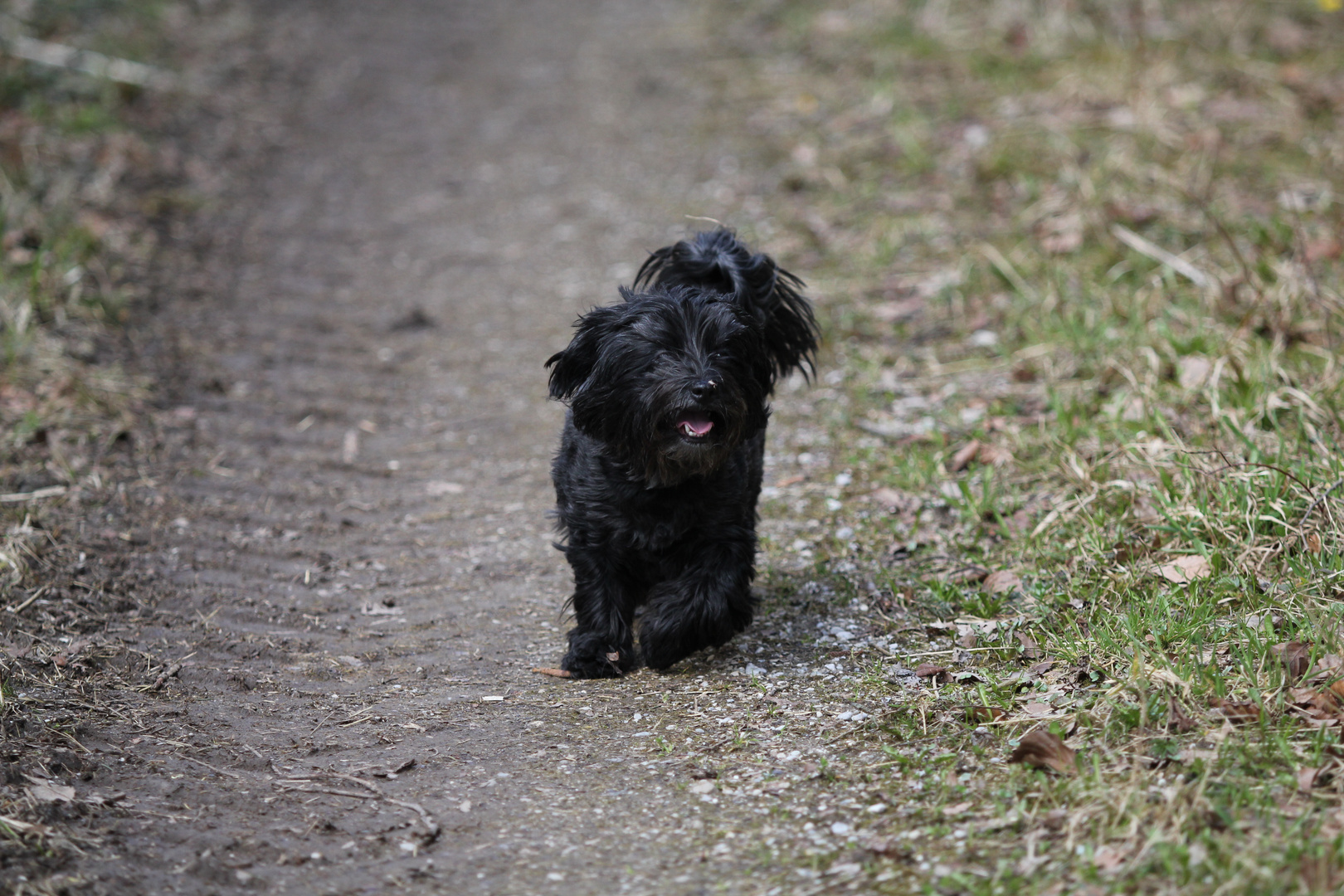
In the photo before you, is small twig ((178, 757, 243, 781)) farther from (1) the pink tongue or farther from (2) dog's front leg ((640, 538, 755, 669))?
(1) the pink tongue

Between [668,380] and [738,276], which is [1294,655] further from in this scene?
[738,276]

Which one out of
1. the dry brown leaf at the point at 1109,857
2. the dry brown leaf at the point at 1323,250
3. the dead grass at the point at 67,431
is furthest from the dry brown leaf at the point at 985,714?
the dry brown leaf at the point at 1323,250

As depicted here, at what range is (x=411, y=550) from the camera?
509 centimetres

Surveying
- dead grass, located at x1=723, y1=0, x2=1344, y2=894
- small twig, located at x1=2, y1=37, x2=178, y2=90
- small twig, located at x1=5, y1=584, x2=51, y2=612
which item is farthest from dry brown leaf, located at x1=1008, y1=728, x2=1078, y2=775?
small twig, located at x1=2, y1=37, x2=178, y2=90

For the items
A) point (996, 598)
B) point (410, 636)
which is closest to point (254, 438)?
point (410, 636)

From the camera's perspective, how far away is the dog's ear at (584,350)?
12.8ft

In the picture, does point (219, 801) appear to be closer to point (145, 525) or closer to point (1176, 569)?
point (145, 525)

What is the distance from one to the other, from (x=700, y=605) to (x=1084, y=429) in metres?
2.15

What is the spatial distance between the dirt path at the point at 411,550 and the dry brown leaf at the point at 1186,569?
4.44 feet

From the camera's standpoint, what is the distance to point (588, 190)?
9.39 m

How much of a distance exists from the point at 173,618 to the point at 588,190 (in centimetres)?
582

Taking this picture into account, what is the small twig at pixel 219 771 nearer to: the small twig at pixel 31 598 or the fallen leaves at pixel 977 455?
the small twig at pixel 31 598

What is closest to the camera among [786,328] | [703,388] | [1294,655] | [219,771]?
[1294,655]

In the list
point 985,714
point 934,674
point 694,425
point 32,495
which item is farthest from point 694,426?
point 32,495
